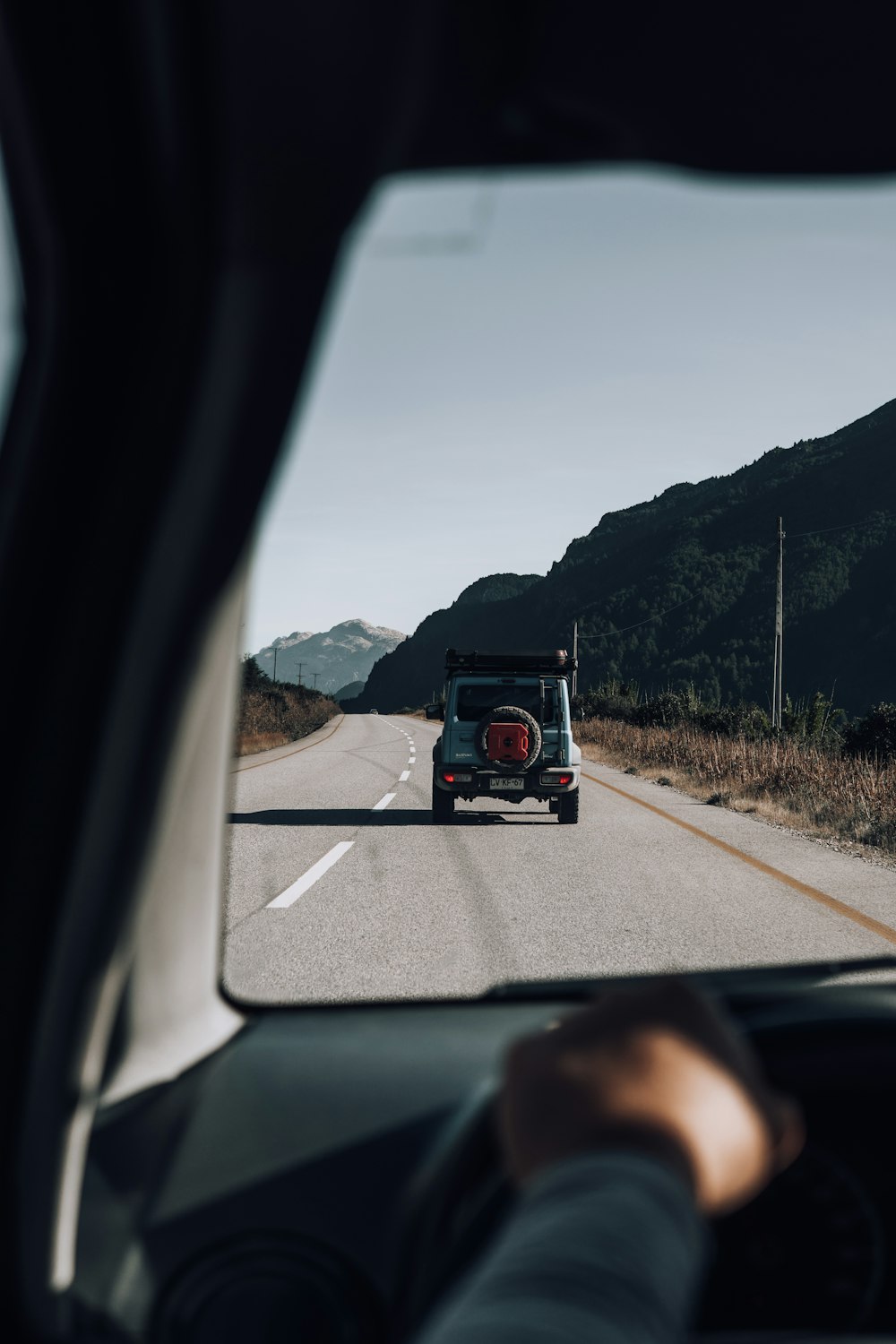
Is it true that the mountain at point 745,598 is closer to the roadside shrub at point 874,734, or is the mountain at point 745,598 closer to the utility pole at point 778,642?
the utility pole at point 778,642

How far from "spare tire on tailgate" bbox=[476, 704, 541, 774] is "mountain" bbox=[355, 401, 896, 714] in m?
96.6

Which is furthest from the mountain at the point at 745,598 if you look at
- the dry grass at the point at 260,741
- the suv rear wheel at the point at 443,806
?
the suv rear wheel at the point at 443,806

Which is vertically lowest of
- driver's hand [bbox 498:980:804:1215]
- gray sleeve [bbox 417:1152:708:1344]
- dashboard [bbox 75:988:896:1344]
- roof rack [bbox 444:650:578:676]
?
dashboard [bbox 75:988:896:1344]

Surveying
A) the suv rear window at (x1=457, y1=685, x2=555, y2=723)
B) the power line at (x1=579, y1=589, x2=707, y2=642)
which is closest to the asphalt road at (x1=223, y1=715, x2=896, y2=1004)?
the suv rear window at (x1=457, y1=685, x2=555, y2=723)

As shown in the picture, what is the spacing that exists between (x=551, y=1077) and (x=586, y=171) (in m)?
1.66

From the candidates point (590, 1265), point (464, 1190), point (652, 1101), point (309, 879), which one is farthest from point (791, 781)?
point (590, 1265)

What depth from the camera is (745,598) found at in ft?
431

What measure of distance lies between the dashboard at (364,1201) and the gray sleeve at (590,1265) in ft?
2.38

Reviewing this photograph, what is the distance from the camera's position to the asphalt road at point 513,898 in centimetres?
630

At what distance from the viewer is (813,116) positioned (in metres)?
1.93

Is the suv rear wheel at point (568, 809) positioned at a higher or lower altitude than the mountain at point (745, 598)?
lower

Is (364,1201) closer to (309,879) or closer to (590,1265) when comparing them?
(590,1265)

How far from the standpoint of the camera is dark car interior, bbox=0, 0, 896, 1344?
1.26 m

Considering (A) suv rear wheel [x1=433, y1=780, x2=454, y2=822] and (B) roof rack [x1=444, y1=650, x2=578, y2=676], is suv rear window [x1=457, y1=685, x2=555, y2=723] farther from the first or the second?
(A) suv rear wheel [x1=433, y1=780, x2=454, y2=822]
